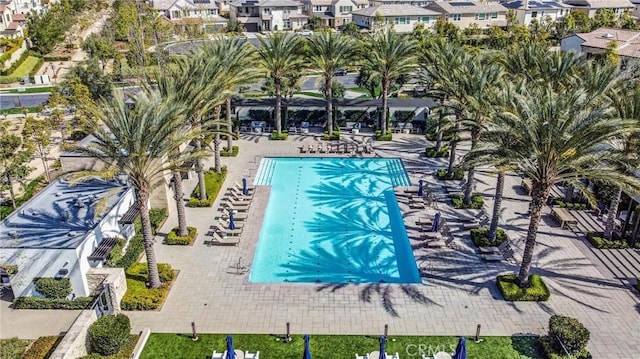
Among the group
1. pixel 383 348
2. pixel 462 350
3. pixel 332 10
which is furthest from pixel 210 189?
pixel 332 10

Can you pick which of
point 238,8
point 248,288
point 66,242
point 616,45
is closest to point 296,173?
point 248,288

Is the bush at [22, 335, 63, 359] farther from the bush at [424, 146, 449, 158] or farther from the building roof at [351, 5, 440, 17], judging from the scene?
the building roof at [351, 5, 440, 17]

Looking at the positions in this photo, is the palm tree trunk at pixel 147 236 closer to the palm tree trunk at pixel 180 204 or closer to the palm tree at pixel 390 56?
the palm tree trunk at pixel 180 204

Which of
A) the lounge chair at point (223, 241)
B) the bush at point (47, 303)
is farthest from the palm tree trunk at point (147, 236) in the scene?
the lounge chair at point (223, 241)

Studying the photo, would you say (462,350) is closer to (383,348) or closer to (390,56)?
(383,348)

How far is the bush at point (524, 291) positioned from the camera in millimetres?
17688

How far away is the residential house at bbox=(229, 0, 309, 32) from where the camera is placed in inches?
3472

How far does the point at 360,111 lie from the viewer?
1478 inches

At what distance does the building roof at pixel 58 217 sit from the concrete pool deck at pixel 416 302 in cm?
270

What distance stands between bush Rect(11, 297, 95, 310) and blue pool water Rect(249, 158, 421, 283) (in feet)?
21.4

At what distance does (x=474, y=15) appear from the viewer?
81.2m

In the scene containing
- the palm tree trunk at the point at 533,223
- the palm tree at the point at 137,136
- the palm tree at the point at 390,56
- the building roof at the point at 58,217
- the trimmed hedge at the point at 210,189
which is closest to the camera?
the palm tree at the point at 137,136

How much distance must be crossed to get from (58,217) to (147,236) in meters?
4.66

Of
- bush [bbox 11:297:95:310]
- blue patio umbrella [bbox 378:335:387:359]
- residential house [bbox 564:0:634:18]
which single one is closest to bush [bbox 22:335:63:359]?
bush [bbox 11:297:95:310]
